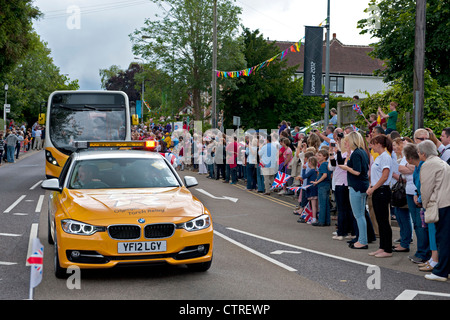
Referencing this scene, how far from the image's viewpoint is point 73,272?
7832 mm

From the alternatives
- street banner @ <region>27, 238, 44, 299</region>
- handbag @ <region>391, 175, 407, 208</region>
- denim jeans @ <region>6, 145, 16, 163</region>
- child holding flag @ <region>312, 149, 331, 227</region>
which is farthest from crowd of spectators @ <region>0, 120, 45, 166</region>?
street banner @ <region>27, 238, 44, 299</region>

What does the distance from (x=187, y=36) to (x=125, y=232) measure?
45867mm

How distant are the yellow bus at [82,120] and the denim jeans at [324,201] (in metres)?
7.87

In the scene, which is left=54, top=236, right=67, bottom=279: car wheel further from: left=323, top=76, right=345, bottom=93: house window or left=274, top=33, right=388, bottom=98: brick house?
left=323, top=76, right=345, bottom=93: house window

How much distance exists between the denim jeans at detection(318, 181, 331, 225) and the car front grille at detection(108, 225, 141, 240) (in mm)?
6848

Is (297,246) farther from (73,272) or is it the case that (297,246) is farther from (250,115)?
(250,115)

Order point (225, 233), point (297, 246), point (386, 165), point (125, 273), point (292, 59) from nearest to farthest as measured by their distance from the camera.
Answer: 1. point (125, 273)
2. point (386, 165)
3. point (297, 246)
4. point (225, 233)
5. point (292, 59)

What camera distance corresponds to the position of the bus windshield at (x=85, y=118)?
19.2 metres

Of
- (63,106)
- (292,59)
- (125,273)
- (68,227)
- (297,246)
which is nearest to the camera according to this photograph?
(68,227)

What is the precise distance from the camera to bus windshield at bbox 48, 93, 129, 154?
19219 mm

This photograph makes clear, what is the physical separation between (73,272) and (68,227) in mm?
750

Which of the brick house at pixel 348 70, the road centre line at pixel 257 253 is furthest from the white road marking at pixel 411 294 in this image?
the brick house at pixel 348 70

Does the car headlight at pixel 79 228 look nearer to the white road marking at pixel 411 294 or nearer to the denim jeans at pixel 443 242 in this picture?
the white road marking at pixel 411 294

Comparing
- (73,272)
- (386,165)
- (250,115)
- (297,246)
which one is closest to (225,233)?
(297,246)
